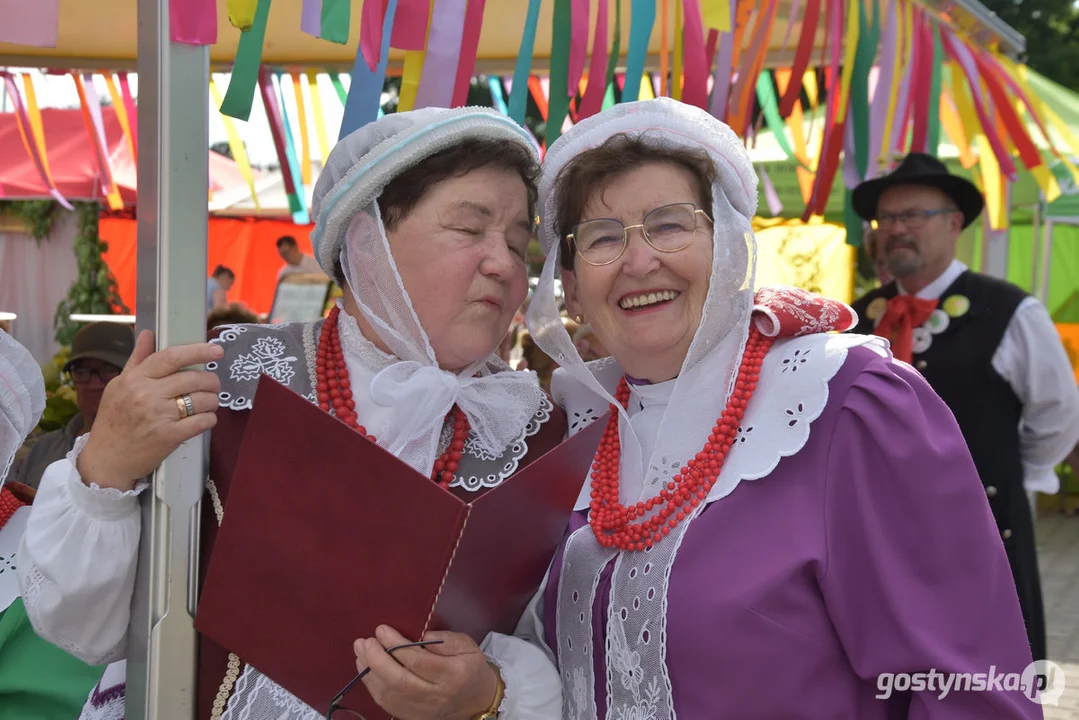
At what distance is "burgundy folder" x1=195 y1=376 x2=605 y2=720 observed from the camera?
4.49 feet

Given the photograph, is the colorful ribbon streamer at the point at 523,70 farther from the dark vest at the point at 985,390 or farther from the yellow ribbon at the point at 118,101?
the yellow ribbon at the point at 118,101

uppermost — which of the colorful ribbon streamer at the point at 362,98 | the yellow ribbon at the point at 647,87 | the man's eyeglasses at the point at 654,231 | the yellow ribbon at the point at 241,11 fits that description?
the yellow ribbon at the point at 241,11

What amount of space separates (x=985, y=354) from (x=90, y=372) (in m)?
3.47

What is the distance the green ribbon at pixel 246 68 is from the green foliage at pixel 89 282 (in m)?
6.96

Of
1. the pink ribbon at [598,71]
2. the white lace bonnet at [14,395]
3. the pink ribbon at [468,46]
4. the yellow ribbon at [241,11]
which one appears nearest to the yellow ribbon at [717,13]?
the pink ribbon at [598,71]

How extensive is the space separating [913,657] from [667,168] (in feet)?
3.07

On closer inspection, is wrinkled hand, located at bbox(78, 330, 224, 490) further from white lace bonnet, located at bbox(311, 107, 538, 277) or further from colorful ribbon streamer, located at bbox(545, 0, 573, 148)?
colorful ribbon streamer, located at bbox(545, 0, 573, 148)

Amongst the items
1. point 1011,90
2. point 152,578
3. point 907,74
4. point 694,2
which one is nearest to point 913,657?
point 152,578

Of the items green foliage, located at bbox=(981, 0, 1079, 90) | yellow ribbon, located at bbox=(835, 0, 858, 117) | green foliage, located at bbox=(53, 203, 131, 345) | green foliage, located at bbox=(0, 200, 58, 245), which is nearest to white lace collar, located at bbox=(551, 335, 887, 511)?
yellow ribbon, located at bbox=(835, 0, 858, 117)

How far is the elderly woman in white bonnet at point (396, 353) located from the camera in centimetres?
161

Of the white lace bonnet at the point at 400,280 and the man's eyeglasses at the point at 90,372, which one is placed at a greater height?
the white lace bonnet at the point at 400,280

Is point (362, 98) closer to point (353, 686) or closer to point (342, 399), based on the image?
point (342, 399)

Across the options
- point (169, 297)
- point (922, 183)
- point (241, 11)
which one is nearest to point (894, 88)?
point (922, 183)

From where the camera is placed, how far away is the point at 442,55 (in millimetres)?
2240
